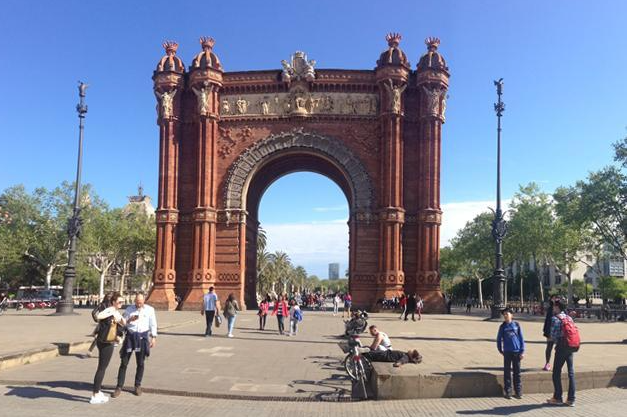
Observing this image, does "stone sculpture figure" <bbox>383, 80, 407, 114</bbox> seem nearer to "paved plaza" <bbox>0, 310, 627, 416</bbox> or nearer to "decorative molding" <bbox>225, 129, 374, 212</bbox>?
"decorative molding" <bbox>225, 129, 374, 212</bbox>

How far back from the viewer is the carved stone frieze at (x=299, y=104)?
3803 centimetres

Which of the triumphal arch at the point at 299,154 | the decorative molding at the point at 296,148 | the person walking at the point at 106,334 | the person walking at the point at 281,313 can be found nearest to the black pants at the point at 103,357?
the person walking at the point at 106,334

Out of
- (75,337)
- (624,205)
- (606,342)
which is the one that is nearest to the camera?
(75,337)

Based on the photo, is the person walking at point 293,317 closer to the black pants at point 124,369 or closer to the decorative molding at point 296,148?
the black pants at point 124,369

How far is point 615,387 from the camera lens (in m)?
10.5

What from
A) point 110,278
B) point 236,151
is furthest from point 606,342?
point 110,278

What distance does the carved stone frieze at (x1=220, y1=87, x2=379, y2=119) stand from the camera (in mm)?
38031

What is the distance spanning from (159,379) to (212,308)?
8.49 meters

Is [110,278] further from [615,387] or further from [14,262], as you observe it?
[615,387]

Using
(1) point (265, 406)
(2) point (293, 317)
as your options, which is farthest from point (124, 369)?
(2) point (293, 317)

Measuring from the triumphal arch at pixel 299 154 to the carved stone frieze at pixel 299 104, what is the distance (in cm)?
7

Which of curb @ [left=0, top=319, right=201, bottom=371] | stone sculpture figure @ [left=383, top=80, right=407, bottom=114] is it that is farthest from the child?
stone sculpture figure @ [left=383, top=80, right=407, bottom=114]

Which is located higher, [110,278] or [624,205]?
[624,205]

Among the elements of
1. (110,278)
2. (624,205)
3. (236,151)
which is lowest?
(110,278)
